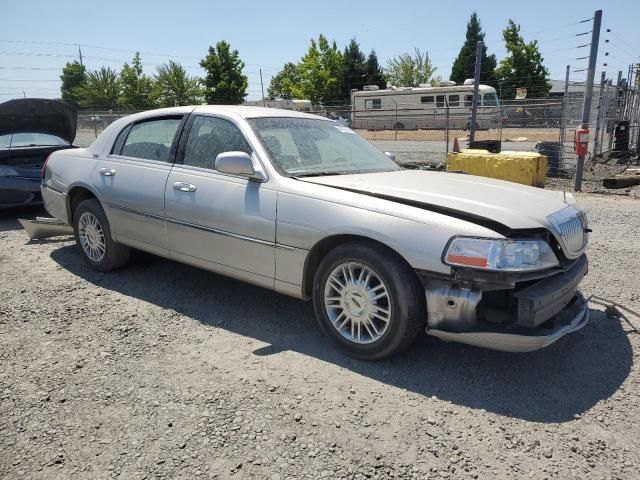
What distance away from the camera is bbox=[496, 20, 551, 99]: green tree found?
139 ft

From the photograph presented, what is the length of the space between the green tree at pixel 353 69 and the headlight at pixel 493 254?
4755 cm

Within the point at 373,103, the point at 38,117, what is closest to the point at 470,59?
the point at 373,103

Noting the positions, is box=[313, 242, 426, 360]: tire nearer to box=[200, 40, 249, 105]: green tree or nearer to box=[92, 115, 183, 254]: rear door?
box=[92, 115, 183, 254]: rear door

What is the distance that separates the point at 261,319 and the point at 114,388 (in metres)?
1.25

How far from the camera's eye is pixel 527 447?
2.44 metres

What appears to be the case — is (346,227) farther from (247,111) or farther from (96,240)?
(96,240)

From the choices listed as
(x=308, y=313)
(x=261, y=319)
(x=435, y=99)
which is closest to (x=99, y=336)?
(x=261, y=319)

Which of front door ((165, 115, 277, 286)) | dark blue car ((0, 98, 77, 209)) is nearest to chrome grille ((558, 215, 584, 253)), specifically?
front door ((165, 115, 277, 286))

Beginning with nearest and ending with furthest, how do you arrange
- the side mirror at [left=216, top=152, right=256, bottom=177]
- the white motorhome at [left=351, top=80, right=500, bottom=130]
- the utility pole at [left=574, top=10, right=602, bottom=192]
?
the side mirror at [left=216, top=152, right=256, bottom=177], the utility pole at [left=574, top=10, right=602, bottom=192], the white motorhome at [left=351, top=80, right=500, bottom=130]

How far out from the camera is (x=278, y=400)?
2852 mm

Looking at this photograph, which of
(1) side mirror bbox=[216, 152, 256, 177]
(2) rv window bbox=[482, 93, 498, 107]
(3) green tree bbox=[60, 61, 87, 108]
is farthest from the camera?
(3) green tree bbox=[60, 61, 87, 108]

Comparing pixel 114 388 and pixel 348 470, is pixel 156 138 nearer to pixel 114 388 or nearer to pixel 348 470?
pixel 114 388

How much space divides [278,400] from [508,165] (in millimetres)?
7786

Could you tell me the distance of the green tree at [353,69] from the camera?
162 ft
